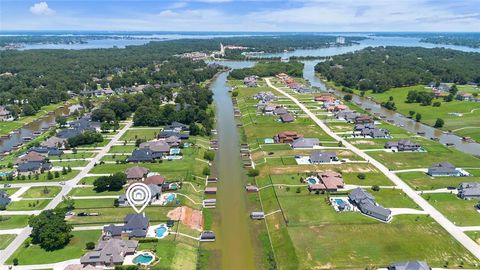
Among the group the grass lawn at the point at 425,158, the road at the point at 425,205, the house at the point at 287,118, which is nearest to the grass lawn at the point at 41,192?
the road at the point at 425,205

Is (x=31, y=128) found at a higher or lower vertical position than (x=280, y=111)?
lower

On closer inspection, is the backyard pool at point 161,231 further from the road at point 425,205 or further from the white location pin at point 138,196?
the road at point 425,205

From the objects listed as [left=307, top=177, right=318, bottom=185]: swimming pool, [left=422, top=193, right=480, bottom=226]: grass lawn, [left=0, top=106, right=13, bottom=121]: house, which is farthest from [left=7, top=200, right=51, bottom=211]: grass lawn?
[left=0, top=106, right=13, bottom=121]: house

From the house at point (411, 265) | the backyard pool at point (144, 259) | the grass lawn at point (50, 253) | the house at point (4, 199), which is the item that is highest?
the house at point (4, 199)

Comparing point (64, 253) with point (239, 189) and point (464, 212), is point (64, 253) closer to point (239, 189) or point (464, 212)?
point (239, 189)

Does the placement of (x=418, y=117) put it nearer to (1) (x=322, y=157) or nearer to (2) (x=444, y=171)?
(2) (x=444, y=171)

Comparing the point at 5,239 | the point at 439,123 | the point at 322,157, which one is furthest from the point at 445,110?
the point at 5,239

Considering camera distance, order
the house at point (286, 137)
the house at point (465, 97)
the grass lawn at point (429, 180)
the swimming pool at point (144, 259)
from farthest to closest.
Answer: the house at point (465, 97) < the house at point (286, 137) < the grass lawn at point (429, 180) < the swimming pool at point (144, 259)
